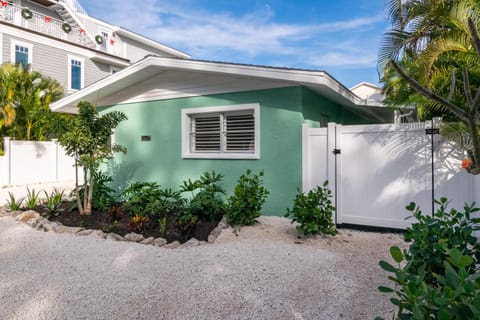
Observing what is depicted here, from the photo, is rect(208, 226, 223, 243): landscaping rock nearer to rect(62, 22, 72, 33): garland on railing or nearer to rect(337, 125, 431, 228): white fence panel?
rect(337, 125, 431, 228): white fence panel

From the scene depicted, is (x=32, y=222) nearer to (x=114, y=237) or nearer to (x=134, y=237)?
(x=114, y=237)

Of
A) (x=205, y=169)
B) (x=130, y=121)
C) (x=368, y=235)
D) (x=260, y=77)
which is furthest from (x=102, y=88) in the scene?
(x=368, y=235)

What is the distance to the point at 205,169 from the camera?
22.6 ft

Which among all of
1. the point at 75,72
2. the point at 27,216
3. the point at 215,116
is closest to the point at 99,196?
the point at 27,216

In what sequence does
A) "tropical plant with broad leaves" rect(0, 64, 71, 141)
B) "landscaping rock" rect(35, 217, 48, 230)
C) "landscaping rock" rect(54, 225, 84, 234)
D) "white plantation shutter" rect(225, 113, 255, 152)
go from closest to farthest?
"landscaping rock" rect(54, 225, 84, 234), "landscaping rock" rect(35, 217, 48, 230), "white plantation shutter" rect(225, 113, 255, 152), "tropical plant with broad leaves" rect(0, 64, 71, 141)

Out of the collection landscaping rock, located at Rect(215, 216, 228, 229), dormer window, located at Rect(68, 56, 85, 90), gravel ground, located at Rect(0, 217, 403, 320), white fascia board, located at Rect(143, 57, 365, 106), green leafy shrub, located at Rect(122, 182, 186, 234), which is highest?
dormer window, located at Rect(68, 56, 85, 90)

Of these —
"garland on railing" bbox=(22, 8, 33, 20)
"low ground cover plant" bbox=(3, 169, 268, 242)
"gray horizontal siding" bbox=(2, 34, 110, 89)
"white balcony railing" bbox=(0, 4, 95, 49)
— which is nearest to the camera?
"low ground cover plant" bbox=(3, 169, 268, 242)

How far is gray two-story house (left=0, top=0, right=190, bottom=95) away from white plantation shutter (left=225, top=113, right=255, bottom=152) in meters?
11.7

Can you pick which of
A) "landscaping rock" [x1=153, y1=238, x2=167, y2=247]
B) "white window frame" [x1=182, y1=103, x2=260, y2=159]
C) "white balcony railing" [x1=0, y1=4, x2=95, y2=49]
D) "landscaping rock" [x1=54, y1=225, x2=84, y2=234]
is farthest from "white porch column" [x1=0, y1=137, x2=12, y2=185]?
"landscaping rock" [x1=153, y1=238, x2=167, y2=247]

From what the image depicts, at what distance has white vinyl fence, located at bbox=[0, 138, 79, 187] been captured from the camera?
1108 cm

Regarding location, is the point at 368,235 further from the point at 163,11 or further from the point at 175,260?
the point at 163,11

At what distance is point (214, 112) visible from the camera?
6.81 meters

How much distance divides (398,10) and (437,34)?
4.81ft

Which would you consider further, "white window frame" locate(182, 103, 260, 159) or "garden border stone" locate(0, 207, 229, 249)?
"white window frame" locate(182, 103, 260, 159)
